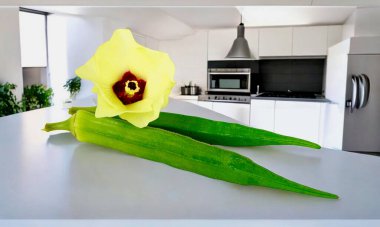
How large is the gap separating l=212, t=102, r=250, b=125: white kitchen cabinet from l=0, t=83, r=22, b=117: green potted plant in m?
2.87

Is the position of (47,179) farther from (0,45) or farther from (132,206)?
(0,45)

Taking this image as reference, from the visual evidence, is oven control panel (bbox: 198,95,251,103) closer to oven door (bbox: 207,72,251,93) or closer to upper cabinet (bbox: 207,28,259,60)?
oven door (bbox: 207,72,251,93)

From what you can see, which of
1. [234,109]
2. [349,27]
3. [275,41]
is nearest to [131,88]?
[349,27]

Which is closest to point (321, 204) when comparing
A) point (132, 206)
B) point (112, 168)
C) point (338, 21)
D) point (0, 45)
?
point (132, 206)

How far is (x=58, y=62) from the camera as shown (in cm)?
494

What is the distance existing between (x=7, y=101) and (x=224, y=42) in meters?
3.38

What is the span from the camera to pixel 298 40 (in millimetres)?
5086

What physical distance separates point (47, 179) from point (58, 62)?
478 cm

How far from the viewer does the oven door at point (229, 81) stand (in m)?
5.42

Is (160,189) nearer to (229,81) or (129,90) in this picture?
(129,90)

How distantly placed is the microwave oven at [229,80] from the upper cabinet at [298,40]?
44cm

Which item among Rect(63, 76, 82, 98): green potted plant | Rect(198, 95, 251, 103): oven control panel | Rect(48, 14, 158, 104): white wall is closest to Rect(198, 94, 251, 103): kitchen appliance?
Rect(198, 95, 251, 103): oven control panel

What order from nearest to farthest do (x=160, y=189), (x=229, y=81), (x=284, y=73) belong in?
1. (x=160, y=189)
2. (x=229, y=81)
3. (x=284, y=73)

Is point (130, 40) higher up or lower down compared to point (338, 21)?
lower down
